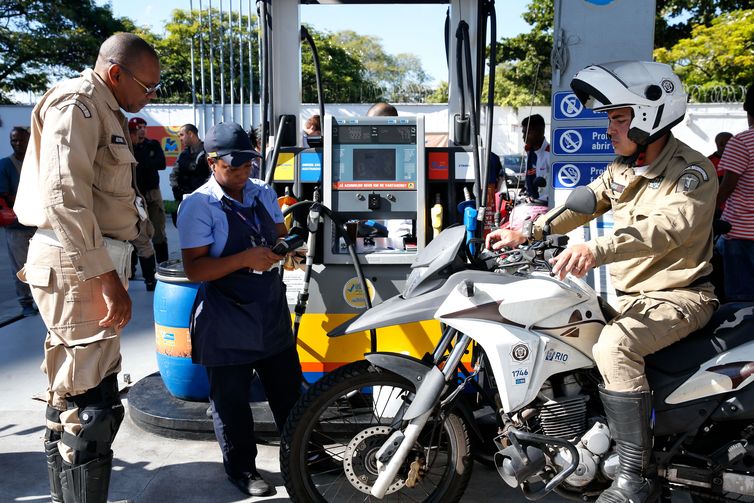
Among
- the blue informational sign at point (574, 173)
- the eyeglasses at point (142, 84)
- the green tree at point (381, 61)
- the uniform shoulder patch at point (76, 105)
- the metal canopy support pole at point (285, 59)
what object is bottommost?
the blue informational sign at point (574, 173)

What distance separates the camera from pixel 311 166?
14.4 feet

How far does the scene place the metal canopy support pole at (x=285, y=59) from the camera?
15.5ft

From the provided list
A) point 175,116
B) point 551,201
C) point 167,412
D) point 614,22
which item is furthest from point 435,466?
point 175,116

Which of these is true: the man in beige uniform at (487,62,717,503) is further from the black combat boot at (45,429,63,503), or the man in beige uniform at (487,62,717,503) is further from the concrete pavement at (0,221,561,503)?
the black combat boot at (45,429,63,503)

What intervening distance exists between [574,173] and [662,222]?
7.02 ft

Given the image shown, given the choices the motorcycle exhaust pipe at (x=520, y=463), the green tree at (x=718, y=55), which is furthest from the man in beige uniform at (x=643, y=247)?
the green tree at (x=718, y=55)

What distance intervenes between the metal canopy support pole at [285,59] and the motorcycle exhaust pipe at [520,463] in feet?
9.22

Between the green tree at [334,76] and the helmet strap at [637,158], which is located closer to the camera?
the helmet strap at [637,158]

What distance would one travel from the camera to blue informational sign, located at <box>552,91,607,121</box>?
15.2 ft

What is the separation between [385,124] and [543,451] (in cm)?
218

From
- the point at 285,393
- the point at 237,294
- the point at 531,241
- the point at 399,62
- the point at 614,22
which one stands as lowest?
the point at 285,393

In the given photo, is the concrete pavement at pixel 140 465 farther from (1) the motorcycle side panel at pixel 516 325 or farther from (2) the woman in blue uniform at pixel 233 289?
(1) the motorcycle side panel at pixel 516 325

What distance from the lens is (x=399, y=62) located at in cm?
9269

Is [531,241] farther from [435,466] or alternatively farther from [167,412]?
[167,412]
